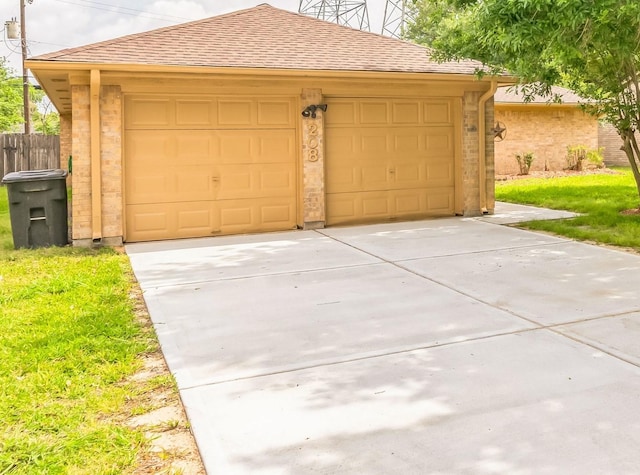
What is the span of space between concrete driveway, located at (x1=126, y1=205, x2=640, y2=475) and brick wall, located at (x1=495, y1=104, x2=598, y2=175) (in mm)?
12324

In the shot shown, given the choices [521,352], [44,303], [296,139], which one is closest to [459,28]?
[296,139]

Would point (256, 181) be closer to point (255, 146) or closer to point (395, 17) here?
point (255, 146)

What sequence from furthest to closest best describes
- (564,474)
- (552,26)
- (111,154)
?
(111,154) < (552,26) < (564,474)

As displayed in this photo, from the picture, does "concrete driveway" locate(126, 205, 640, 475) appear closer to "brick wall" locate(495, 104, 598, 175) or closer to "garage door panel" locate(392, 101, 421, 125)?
"garage door panel" locate(392, 101, 421, 125)

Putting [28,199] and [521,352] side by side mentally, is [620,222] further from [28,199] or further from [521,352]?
[28,199]

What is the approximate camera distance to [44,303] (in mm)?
5258

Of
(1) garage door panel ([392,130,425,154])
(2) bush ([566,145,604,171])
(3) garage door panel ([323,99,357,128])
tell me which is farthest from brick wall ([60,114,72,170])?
(2) bush ([566,145,604,171])

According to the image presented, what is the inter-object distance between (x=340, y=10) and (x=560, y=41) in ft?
151

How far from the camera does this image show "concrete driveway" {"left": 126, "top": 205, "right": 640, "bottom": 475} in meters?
2.69

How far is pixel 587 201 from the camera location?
474 inches

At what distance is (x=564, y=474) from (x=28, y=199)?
7.68 metres

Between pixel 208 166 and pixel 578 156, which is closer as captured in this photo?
pixel 208 166

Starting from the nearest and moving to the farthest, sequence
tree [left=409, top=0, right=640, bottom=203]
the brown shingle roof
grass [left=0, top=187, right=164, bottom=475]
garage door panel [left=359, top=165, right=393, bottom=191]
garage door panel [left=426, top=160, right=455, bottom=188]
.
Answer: grass [left=0, top=187, right=164, bottom=475]
tree [left=409, top=0, right=640, bottom=203]
the brown shingle roof
garage door panel [left=359, top=165, right=393, bottom=191]
garage door panel [left=426, top=160, right=455, bottom=188]

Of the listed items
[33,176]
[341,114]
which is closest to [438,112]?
[341,114]
